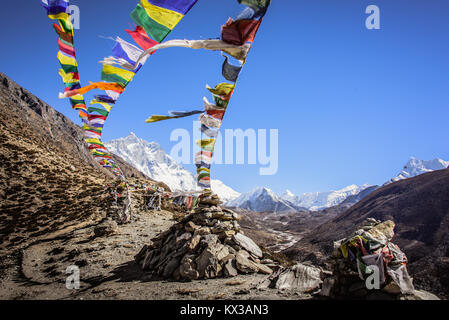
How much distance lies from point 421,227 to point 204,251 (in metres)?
42.8

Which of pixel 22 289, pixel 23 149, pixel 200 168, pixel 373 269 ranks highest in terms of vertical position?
pixel 23 149

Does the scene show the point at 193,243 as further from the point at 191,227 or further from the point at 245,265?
the point at 245,265

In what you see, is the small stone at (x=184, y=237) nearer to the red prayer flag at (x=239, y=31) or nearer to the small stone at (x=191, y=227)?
the small stone at (x=191, y=227)

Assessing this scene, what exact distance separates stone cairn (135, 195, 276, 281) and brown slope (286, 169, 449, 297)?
17088 mm

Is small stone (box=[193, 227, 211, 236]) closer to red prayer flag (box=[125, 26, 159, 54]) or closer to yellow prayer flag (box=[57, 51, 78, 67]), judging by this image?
red prayer flag (box=[125, 26, 159, 54])

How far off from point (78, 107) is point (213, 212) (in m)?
6.98

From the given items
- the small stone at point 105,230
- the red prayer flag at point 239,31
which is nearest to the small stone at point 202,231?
the red prayer flag at point 239,31

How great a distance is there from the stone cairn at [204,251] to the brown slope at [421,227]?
56.1ft

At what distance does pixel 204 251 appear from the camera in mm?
8016

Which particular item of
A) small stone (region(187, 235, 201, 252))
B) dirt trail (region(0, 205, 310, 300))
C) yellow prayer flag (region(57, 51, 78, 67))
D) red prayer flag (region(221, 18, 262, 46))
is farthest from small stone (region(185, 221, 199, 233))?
red prayer flag (region(221, 18, 262, 46))

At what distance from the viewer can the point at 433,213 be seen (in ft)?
126

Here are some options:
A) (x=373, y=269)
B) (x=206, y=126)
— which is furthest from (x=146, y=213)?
(x=373, y=269)

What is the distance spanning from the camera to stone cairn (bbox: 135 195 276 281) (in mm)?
7714
